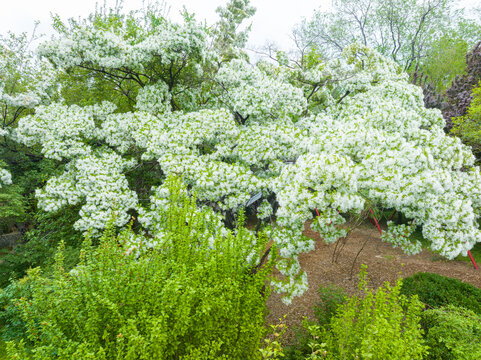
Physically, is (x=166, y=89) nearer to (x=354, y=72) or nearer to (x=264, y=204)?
(x=264, y=204)

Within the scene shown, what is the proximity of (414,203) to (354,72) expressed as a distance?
8.41 m

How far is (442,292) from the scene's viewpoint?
23.6 ft

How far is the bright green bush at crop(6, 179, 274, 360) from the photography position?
9.62ft

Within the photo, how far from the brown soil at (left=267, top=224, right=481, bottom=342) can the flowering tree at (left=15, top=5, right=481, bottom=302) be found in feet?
3.88

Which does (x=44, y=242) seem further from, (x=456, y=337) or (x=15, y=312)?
(x=456, y=337)

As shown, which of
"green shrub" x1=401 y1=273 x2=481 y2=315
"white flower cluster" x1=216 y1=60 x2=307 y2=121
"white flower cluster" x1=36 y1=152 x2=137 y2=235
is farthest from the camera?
"white flower cluster" x1=216 y1=60 x2=307 y2=121

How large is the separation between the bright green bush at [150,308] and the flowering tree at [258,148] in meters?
1.31

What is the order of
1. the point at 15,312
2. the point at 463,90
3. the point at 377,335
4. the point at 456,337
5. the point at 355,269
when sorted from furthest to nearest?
the point at 463,90 → the point at 355,269 → the point at 15,312 → the point at 456,337 → the point at 377,335

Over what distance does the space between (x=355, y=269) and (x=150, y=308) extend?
8904mm

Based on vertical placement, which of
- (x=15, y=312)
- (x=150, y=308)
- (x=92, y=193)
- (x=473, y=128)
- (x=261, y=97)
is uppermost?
(x=261, y=97)

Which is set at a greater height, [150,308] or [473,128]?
[473,128]

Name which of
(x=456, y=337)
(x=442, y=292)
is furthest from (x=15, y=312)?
(x=442, y=292)

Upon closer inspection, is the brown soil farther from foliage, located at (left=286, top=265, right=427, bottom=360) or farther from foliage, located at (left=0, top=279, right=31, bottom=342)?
foliage, located at (left=0, top=279, right=31, bottom=342)

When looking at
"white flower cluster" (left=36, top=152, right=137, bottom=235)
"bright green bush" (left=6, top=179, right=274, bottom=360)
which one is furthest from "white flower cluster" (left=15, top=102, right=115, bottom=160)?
"bright green bush" (left=6, top=179, right=274, bottom=360)
